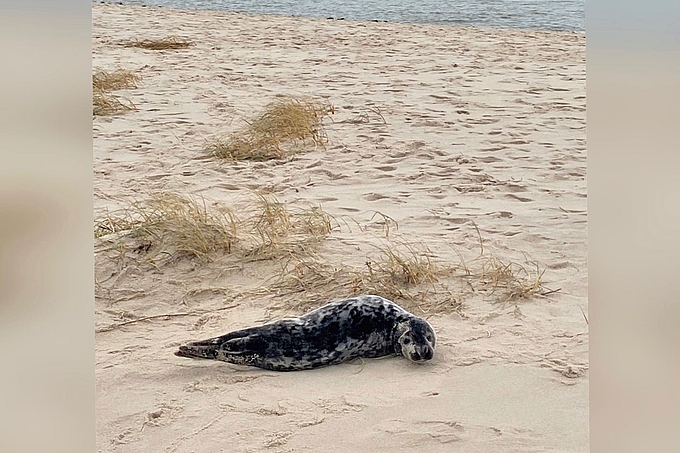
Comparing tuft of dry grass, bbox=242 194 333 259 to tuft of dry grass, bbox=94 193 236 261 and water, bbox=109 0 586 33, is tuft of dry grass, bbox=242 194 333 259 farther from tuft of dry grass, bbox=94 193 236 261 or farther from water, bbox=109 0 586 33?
water, bbox=109 0 586 33

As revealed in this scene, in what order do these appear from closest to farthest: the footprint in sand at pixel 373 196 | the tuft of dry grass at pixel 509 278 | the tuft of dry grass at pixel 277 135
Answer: the tuft of dry grass at pixel 509 278
the footprint in sand at pixel 373 196
the tuft of dry grass at pixel 277 135

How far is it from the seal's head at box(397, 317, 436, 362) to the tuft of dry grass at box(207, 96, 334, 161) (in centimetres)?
202

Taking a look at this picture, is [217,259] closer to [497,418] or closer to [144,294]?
[144,294]

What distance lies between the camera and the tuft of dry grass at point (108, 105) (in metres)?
4.53

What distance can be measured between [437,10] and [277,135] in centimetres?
761

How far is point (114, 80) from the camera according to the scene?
535cm

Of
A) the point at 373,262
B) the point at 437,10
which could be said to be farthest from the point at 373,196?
the point at 437,10

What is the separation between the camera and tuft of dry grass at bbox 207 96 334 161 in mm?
3750

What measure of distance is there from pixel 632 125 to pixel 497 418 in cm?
122

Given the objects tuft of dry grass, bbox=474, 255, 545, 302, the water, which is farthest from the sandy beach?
the water

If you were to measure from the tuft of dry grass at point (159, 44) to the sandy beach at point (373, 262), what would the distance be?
3.35 feet

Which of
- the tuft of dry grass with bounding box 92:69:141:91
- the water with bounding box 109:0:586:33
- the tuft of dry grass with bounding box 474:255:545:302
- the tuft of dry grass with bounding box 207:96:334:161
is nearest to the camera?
the tuft of dry grass with bounding box 474:255:545:302

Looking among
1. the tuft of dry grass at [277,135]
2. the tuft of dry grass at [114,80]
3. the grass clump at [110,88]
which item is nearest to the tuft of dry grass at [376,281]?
the tuft of dry grass at [277,135]

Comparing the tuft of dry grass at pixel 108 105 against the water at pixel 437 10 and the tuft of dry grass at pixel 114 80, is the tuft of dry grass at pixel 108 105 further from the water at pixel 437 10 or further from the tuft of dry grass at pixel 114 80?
the water at pixel 437 10
